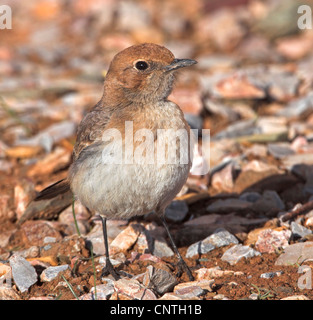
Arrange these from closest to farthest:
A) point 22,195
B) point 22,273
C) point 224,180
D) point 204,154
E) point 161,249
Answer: point 22,273
point 161,249
point 22,195
point 224,180
point 204,154

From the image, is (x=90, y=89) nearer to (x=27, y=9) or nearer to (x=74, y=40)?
(x=74, y=40)

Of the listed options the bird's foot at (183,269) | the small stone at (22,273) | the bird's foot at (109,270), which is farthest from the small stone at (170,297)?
the small stone at (22,273)

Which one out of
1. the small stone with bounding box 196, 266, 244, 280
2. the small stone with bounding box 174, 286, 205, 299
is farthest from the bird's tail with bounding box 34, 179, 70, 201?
the small stone with bounding box 174, 286, 205, 299

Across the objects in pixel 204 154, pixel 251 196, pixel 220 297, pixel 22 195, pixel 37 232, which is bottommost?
pixel 220 297

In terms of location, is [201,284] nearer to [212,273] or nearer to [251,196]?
[212,273]

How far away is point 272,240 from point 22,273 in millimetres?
1905

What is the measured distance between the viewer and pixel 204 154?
6199 mm

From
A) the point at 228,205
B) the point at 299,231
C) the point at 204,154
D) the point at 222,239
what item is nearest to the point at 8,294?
the point at 222,239

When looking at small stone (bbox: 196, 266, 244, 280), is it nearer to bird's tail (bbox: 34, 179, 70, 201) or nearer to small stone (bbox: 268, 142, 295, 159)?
bird's tail (bbox: 34, 179, 70, 201)

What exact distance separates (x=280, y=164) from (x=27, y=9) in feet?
26.6

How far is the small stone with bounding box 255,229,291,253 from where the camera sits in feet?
14.4

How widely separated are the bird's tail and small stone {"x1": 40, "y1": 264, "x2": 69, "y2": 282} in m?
0.87

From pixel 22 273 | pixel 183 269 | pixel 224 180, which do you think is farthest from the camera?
pixel 224 180
